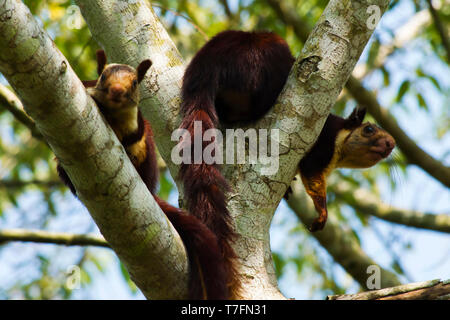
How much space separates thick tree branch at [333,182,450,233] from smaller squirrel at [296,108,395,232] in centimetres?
81

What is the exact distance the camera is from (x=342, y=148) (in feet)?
15.8

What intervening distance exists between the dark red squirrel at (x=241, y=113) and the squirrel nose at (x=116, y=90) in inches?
16.6

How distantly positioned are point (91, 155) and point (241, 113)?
1674 millimetres

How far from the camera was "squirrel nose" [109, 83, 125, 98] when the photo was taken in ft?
9.82

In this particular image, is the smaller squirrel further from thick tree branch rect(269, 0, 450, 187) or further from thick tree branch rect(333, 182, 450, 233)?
thick tree branch rect(333, 182, 450, 233)

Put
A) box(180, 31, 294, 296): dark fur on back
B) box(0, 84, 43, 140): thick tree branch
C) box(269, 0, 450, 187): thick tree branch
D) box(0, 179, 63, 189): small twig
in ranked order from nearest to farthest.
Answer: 1. box(180, 31, 294, 296): dark fur on back
2. box(0, 84, 43, 140): thick tree branch
3. box(269, 0, 450, 187): thick tree branch
4. box(0, 179, 63, 189): small twig

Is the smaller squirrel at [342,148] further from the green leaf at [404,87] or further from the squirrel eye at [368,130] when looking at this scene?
the green leaf at [404,87]

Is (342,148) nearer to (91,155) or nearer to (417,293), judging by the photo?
(417,293)

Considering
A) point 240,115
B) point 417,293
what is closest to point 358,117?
point 240,115

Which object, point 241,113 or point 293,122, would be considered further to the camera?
point 241,113

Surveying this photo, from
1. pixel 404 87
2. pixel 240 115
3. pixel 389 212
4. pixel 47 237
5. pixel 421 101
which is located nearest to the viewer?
pixel 240 115

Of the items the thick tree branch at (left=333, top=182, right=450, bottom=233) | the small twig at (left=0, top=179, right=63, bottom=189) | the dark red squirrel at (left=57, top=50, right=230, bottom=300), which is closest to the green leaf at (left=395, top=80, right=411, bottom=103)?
the thick tree branch at (left=333, top=182, right=450, bottom=233)

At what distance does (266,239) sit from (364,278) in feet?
7.75

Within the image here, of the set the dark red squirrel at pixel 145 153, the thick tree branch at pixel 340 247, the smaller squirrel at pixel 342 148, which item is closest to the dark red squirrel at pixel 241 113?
the smaller squirrel at pixel 342 148
